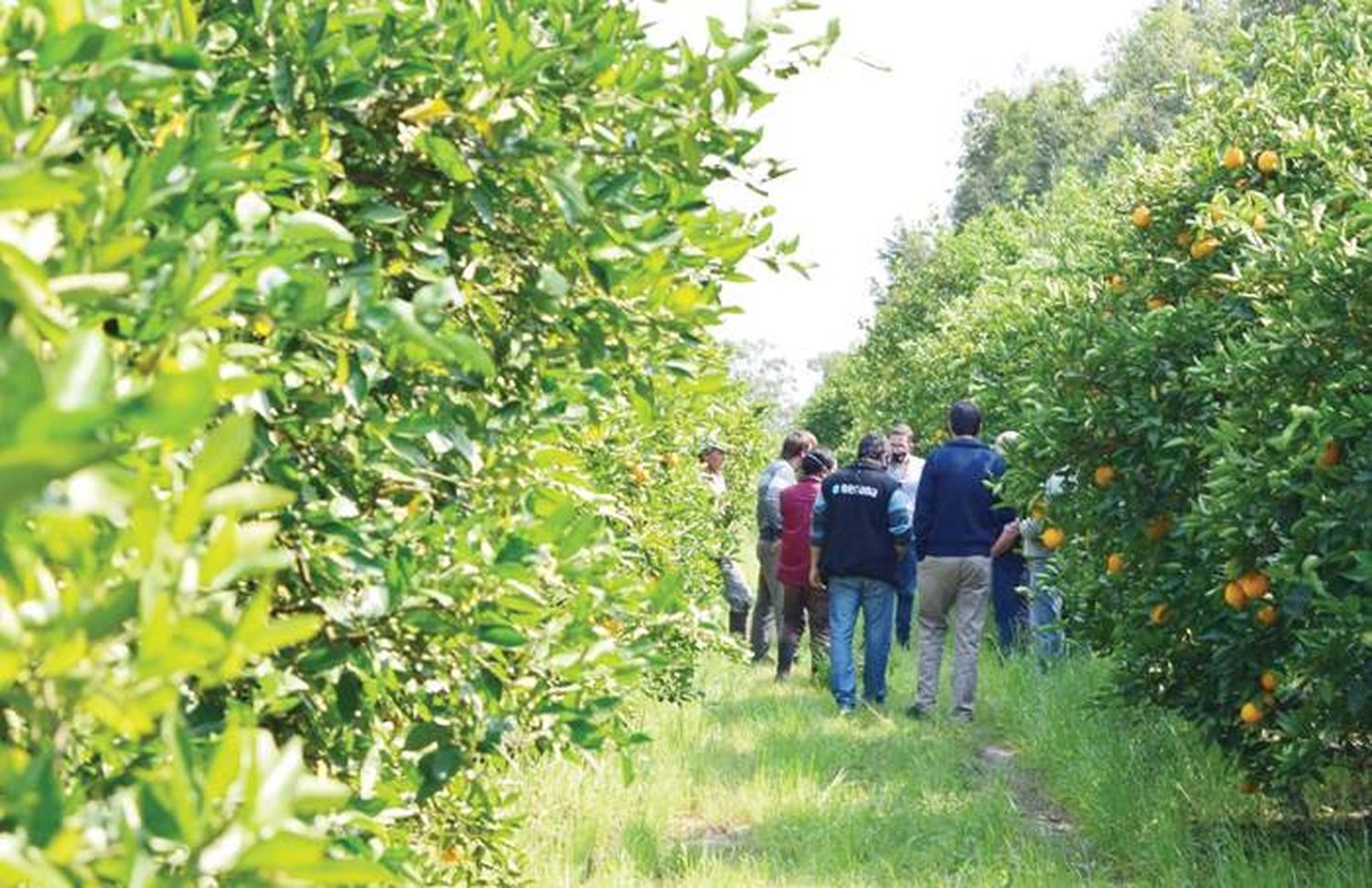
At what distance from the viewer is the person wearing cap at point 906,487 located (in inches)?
462

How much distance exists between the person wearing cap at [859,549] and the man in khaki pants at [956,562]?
0.22 meters

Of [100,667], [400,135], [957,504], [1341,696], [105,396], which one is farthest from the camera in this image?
[957,504]

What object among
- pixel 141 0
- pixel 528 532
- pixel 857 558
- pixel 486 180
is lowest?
pixel 857 558

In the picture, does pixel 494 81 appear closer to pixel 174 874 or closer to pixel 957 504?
pixel 174 874

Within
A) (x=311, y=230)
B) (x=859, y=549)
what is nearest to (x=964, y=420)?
(x=859, y=549)

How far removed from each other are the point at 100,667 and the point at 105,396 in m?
0.24

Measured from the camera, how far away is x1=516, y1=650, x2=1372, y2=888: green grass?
5793mm

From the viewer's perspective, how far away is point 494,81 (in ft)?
7.98

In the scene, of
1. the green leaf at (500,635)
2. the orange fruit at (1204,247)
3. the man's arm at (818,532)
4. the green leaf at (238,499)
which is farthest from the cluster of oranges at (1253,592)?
the green leaf at (238,499)

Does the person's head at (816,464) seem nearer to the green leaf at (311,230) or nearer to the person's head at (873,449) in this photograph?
the person's head at (873,449)

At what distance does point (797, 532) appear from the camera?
10805 mm

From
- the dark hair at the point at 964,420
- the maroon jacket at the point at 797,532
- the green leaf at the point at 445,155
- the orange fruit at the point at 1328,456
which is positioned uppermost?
the green leaf at the point at 445,155

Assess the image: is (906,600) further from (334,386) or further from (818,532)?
(334,386)

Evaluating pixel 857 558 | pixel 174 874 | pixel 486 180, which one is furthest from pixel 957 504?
pixel 174 874
